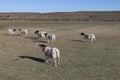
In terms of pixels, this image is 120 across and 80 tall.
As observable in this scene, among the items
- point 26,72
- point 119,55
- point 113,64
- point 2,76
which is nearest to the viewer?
point 2,76

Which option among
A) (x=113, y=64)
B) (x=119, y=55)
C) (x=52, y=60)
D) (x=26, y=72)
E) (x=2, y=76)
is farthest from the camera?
(x=119, y=55)

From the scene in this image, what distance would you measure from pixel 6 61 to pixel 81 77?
6874mm

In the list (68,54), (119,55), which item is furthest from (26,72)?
(119,55)

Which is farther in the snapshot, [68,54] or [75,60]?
[68,54]

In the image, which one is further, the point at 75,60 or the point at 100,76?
the point at 75,60

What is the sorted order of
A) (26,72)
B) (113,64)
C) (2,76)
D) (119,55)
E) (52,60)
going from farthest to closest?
(119,55) < (52,60) < (113,64) < (26,72) < (2,76)

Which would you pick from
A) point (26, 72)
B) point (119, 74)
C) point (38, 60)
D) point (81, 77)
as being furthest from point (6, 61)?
point (119, 74)

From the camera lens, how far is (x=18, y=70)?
53.0 ft

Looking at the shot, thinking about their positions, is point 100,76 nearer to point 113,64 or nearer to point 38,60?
point 113,64

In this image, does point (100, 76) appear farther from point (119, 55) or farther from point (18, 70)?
point (119, 55)

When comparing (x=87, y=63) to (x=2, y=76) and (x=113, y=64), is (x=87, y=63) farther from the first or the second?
(x=2, y=76)

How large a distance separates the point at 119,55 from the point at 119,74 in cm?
653

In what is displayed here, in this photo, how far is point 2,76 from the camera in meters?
14.4

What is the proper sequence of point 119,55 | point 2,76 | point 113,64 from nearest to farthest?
1. point 2,76
2. point 113,64
3. point 119,55
